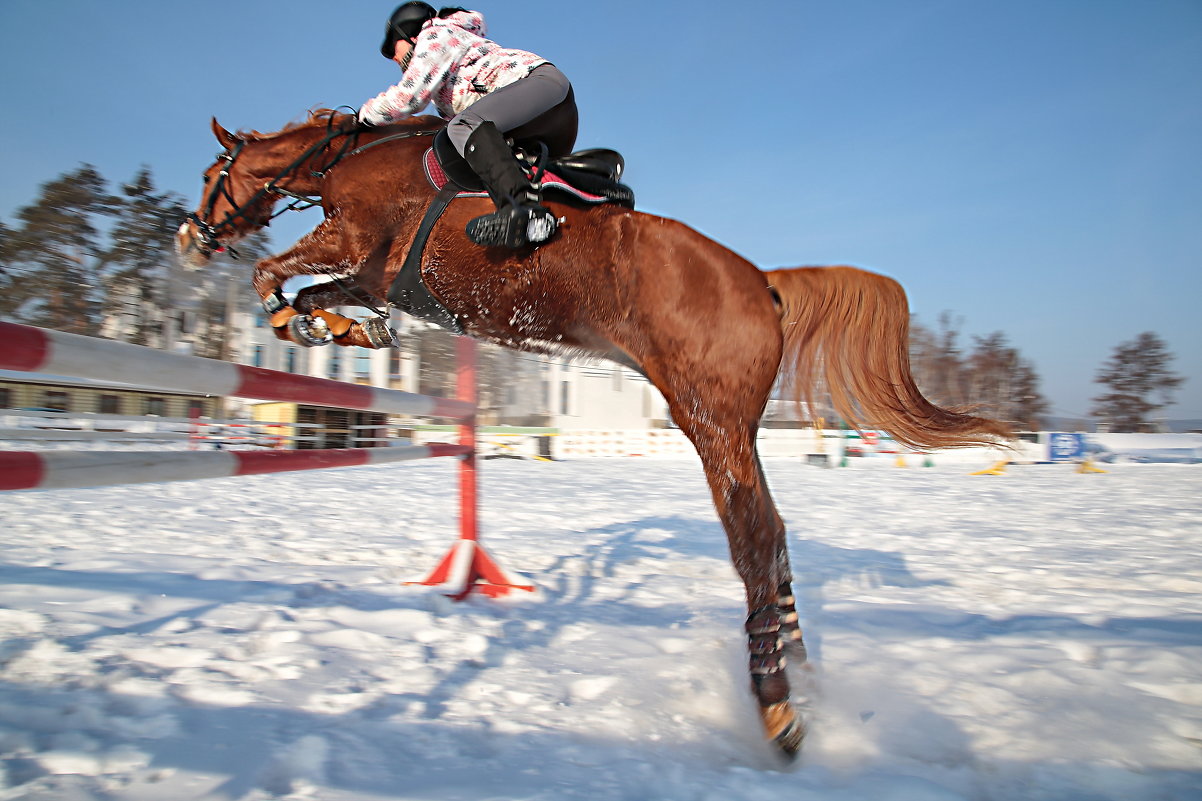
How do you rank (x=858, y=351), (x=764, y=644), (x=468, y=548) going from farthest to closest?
1. (x=468, y=548)
2. (x=858, y=351)
3. (x=764, y=644)

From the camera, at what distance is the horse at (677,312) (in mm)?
2283

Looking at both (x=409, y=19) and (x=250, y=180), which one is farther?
(x=250, y=180)

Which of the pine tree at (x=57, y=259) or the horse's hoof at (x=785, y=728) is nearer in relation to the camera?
the horse's hoof at (x=785, y=728)

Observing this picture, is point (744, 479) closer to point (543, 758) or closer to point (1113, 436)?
point (543, 758)

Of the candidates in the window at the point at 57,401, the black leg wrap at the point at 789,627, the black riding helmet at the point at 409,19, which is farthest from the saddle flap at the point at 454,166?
the window at the point at 57,401

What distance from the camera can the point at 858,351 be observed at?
256 cm

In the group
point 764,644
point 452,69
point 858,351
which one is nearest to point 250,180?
point 452,69

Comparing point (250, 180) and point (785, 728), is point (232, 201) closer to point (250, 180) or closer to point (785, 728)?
point (250, 180)

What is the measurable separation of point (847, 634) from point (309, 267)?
10.2 feet

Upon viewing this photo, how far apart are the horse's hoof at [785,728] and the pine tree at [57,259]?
74.5 feet

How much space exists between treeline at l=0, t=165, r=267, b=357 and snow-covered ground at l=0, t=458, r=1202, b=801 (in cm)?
1750

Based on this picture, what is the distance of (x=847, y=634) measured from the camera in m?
3.31

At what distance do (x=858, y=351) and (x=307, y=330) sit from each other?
7.50ft

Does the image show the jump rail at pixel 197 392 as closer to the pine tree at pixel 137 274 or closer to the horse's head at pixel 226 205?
the horse's head at pixel 226 205
